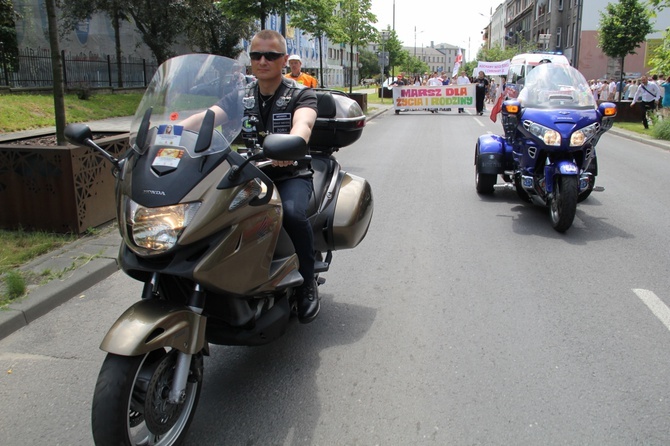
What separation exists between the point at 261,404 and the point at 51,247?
336cm

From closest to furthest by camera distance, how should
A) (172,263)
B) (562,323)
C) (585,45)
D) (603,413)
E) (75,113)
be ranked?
(172,263)
(603,413)
(562,323)
(75,113)
(585,45)

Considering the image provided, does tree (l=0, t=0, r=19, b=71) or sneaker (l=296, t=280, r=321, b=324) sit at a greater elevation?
tree (l=0, t=0, r=19, b=71)

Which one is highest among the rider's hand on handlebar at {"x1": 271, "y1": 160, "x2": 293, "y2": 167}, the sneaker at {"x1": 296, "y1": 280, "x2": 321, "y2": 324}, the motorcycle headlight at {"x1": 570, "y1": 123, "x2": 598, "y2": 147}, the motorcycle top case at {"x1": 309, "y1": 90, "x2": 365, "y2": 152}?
the motorcycle top case at {"x1": 309, "y1": 90, "x2": 365, "y2": 152}

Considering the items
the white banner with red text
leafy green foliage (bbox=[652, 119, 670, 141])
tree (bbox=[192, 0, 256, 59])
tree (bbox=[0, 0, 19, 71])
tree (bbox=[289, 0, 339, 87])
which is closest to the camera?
leafy green foliage (bbox=[652, 119, 670, 141])

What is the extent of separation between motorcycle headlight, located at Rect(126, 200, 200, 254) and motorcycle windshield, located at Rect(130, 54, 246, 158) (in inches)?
13.9

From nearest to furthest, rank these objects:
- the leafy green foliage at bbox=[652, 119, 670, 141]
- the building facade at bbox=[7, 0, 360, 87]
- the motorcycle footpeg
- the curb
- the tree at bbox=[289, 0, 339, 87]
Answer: the motorcycle footpeg → the curb → the leafy green foliage at bbox=[652, 119, 670, 141] → the tree at bbox=[289, 0, 339, 87] → the building facade at bbox=[7, 0, 360, 87]

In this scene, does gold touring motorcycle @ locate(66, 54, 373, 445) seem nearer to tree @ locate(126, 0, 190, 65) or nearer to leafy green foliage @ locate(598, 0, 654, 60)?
tree @ locate(126, 0, 190, 65)

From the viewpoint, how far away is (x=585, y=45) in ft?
180

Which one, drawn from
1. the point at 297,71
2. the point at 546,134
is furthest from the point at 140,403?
the point at 297,71

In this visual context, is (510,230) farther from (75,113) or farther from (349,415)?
(75,113)

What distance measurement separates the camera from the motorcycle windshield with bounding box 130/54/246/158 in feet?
9.17

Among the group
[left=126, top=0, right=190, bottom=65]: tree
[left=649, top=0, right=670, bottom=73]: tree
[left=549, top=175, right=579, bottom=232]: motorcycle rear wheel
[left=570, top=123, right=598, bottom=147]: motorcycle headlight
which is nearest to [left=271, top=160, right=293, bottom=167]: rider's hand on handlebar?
[left=549, top=175, right=579, bottom=232]: motorcycle rear wheel

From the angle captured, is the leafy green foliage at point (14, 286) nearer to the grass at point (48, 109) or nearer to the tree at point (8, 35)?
the grass at point (48, 109)

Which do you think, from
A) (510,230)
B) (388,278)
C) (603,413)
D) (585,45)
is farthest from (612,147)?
(585,45)
